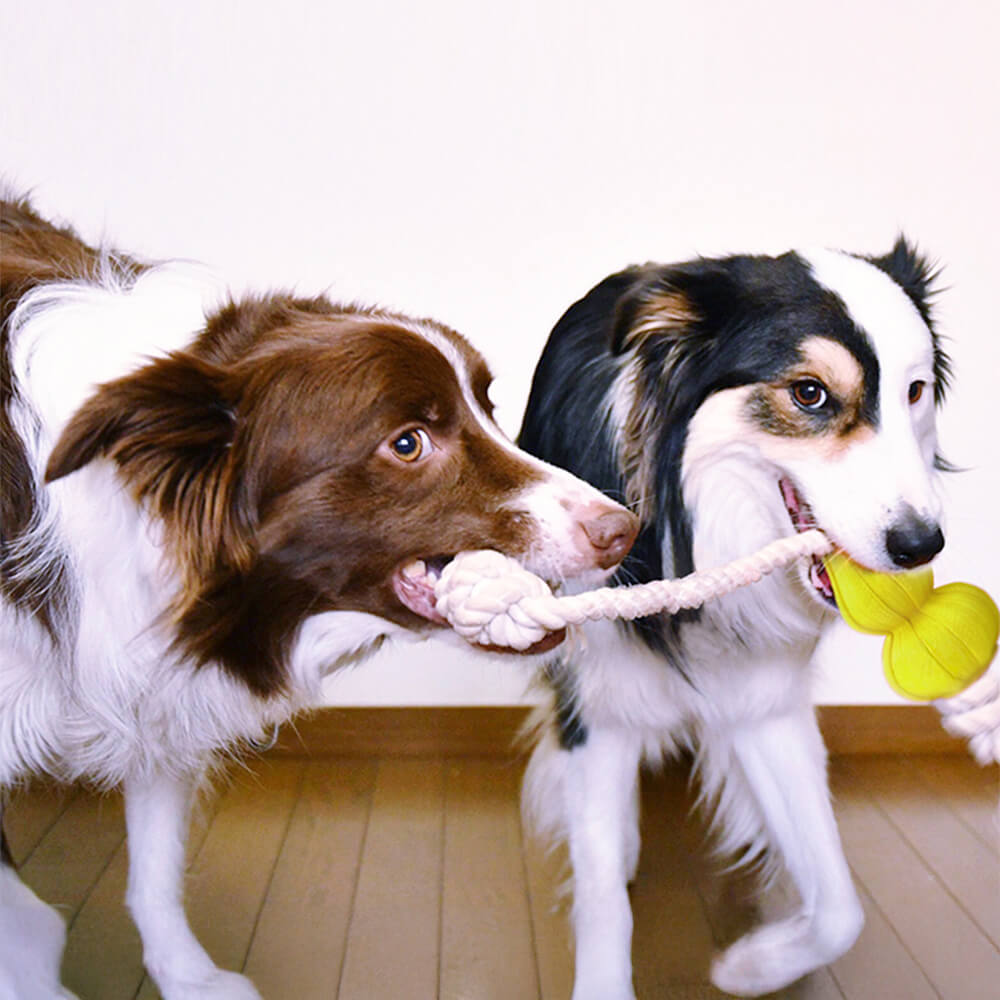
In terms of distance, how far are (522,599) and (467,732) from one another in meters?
1.58

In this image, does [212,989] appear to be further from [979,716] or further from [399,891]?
[979,716]

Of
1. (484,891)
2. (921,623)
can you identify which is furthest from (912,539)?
(484,891)

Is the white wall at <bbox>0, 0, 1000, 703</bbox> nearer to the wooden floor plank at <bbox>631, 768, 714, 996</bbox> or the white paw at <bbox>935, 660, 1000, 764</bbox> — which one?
the wooden floor plank at <bbox>631, 768, 714, 996</bbox>

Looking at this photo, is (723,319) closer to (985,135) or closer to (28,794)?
(985,135)

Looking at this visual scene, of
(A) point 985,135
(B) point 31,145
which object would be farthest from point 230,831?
(A) point 985,135

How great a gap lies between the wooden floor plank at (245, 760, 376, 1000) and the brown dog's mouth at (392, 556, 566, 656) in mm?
784

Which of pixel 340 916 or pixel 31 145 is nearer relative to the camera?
pixel 340 916

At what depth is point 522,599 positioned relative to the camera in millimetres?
1426

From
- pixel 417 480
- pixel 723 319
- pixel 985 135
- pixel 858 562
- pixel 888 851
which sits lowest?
pixel 888 851

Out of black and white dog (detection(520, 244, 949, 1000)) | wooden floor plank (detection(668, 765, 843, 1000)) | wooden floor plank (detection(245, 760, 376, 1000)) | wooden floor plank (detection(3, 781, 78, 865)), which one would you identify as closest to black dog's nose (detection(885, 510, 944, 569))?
black and white dog (detection(520, 244, 949, 1000))

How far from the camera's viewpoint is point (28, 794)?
273 centimetres

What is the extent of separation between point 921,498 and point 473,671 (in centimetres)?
149

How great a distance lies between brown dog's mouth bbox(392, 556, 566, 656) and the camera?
1.57 m

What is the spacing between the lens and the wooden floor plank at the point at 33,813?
102 inches
